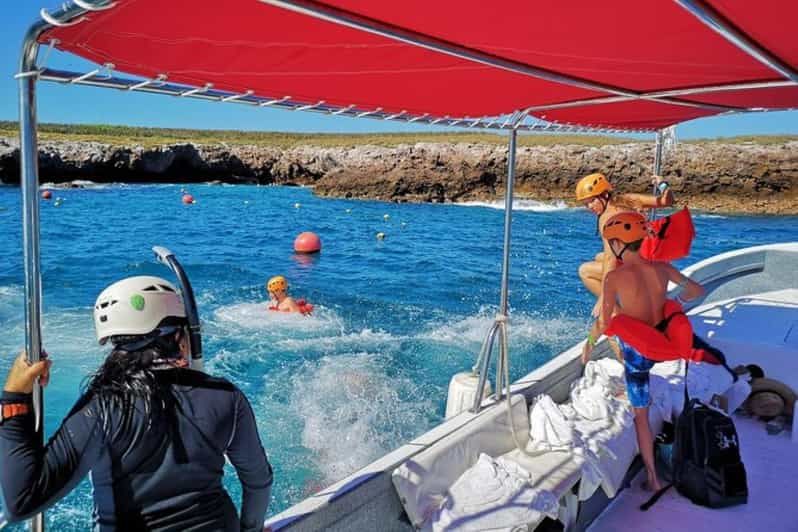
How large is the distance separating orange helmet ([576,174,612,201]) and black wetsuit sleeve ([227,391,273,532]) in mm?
3366

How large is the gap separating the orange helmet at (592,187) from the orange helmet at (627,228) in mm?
883

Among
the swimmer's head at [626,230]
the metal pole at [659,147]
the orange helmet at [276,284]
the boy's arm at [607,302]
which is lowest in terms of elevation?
the orange helmet at [276,284]

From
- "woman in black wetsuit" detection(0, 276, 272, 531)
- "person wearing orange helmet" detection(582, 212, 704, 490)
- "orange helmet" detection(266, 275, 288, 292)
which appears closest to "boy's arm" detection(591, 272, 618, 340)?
"person wearing orange helmet" detection(582, 212, 704, 490)

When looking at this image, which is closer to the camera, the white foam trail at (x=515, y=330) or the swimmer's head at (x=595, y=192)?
the swimmer's head at (x=595, y=192)

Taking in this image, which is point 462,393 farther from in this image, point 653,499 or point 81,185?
point 81,185

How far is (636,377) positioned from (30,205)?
10.8ft

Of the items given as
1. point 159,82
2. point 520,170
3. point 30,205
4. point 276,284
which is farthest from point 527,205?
point 30,205

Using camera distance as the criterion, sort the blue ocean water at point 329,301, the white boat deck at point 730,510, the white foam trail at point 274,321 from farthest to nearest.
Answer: the white foam trail at point 274,321 < the blue ocean water at point 329,301 < the white boat deck at point 730,510

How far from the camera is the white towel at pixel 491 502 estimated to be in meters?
2.67

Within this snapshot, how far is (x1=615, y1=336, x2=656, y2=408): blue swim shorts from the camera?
3.69 m

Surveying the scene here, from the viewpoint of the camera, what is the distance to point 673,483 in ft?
12.2

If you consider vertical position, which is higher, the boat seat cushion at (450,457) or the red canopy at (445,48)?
the red canopy at (445,48)

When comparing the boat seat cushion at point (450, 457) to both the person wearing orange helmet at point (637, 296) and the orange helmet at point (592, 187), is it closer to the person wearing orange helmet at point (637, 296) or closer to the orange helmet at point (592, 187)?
the person wearing orange helmet at point (637, 296)

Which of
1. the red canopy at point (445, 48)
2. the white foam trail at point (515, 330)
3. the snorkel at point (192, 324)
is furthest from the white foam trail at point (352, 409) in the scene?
the snorkel at point (192, 324)
